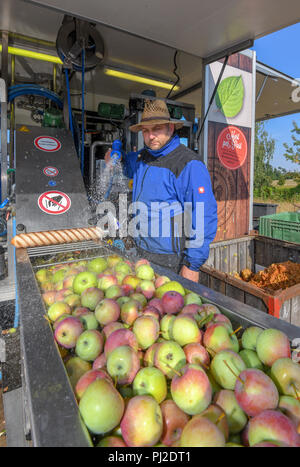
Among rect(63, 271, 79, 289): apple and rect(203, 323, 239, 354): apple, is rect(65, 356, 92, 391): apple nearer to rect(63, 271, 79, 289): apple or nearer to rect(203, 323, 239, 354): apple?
rect(203, 323, 239, 354): apple

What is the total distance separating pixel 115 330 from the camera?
2.88ft

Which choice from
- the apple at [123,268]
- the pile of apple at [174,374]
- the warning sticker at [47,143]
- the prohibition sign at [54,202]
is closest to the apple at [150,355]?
the pile of apple at [174,374]

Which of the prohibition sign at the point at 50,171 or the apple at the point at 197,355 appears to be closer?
the apple at the point at 197,355

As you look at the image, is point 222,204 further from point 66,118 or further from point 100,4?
point 100,4

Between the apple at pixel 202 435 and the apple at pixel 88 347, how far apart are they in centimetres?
36

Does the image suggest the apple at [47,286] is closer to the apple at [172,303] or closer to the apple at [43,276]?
the apple at [43,276]

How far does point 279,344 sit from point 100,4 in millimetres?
2474

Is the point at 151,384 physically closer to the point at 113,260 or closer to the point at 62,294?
the point at 62,294

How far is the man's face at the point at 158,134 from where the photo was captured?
221cm

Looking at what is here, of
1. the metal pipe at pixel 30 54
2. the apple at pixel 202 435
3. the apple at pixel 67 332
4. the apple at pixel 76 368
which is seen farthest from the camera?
the metal pipe at pixel 30 54

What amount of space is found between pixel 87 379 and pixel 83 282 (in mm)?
583

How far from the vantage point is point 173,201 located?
221 centimetres

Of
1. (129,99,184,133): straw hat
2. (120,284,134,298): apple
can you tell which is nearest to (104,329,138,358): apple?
(120,284,134,298): apple

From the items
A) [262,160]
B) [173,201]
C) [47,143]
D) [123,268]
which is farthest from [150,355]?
[262,160]
